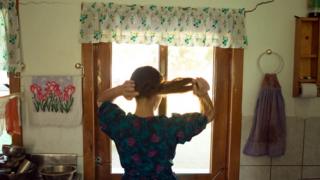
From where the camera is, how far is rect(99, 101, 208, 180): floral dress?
1461mm

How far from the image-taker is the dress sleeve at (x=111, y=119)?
1474mm

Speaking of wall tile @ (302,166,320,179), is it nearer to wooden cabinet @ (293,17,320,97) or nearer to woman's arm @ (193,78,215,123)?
wooden cabinet @ (293,17,320,97)

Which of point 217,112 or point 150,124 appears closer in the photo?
point 150,124

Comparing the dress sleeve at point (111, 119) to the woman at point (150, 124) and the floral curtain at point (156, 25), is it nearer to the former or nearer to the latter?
the woman at point (150, 124)

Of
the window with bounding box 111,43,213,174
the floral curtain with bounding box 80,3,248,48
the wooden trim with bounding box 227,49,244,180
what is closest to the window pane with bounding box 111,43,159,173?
the window with bounding box 111,43,213,174

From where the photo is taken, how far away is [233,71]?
2367 mm

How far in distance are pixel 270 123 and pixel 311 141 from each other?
1.24 feet

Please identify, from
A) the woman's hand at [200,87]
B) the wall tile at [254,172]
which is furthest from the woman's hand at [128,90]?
the wall tile at [254,172]

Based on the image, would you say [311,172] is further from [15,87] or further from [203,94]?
[15,87]

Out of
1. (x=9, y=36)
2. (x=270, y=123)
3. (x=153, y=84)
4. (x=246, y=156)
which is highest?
(x=9, y=36)

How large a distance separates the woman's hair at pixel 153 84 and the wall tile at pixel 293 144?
126 cm

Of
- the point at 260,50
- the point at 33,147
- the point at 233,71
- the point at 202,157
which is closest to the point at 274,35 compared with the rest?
the point at 260,50

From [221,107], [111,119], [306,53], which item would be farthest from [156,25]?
[306,53]

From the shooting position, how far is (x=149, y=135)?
1462 mm
